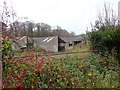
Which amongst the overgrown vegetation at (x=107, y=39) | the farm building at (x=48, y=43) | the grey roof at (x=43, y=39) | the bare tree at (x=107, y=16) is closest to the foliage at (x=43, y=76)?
the overgrown vegetation at (x=107, y=39)

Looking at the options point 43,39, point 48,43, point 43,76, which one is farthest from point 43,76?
point 43,39

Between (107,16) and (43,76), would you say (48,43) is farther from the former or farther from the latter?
(43,76)

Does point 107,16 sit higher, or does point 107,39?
point 107,16

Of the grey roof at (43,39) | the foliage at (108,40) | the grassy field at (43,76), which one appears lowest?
the grassy field at (43,76)

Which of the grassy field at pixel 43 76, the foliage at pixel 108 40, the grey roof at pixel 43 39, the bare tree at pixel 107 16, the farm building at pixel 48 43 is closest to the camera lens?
the grassy field at pixel 43 76

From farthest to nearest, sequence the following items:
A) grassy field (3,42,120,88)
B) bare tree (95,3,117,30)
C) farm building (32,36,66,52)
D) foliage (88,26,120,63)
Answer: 1. farm building (32,36,66,52)
2. bare tree (95,3,117,30)
3. foliage (88,26,120,63)
4. grassy field (3,42,120,88)

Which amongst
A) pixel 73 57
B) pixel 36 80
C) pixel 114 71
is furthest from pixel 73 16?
pixel 36 80

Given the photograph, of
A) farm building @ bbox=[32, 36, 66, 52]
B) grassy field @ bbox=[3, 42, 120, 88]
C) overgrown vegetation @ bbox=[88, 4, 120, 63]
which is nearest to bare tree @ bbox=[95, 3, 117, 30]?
overgrown vegetation @ bbox=[88, 4, 120, 63]

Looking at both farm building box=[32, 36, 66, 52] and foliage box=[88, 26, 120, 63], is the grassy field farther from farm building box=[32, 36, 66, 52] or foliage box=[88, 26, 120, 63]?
farm building box=[32, 36, 66, 52]

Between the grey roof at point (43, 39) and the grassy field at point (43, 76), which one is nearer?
the grassy field at point (43, 76)

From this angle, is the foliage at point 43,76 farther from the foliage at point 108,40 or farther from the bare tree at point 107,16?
the bare tree at point 107,16

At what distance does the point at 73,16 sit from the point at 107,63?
5.24 metres

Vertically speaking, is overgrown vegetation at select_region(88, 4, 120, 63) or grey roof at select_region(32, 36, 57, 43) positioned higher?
grey roof at select_region(32, 36, 57, 43)

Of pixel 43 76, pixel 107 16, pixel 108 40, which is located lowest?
pixel 43 76
